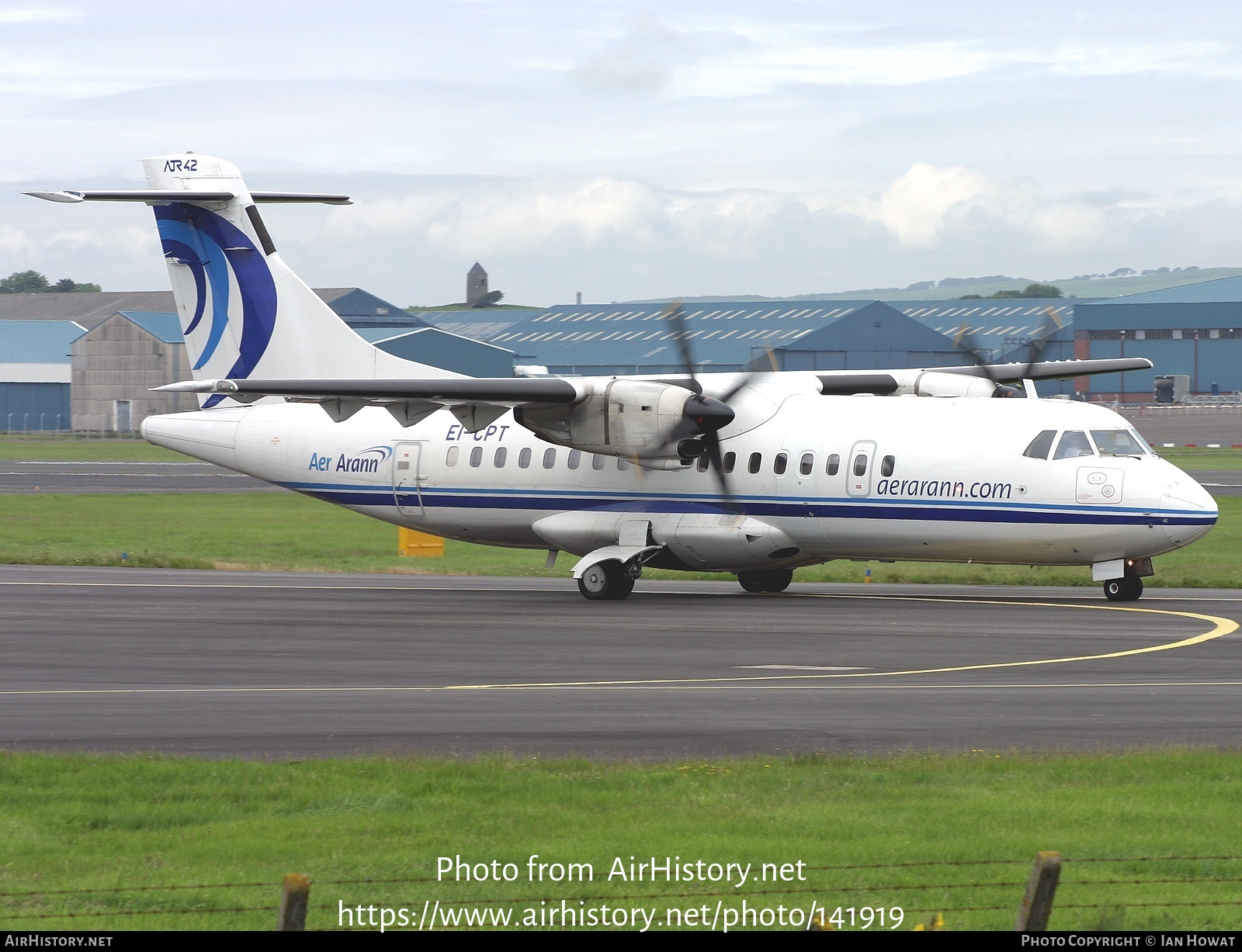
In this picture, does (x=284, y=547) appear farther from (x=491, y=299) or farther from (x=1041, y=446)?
(x=491, y=299)

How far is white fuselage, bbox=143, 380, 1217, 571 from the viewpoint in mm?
23219

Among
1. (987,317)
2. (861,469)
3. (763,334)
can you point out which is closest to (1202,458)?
(763,334)

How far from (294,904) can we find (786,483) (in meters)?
19.8

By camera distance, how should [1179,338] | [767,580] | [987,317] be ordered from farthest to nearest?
[1179,338], [987,317], [767,580]

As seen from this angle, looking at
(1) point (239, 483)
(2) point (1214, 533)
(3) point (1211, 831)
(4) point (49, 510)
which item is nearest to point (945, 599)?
(3) point (1211, 831)

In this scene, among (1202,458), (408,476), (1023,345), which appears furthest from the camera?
(1202,458)

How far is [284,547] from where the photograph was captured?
3931 cm

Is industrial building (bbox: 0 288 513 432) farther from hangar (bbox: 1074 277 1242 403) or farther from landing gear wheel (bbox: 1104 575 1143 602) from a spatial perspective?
landing gear wheel (bbox: 1104 575 1143 602)

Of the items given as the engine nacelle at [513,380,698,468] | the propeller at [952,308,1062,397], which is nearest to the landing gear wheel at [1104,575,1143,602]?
the propeller at [952,308,1062,397]

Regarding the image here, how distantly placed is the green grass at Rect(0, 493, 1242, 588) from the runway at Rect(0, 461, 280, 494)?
13.2 ft

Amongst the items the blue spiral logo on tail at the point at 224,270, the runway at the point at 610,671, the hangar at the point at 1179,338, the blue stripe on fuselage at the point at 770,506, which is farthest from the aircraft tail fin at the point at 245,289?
the hangar at the point at 1179,338

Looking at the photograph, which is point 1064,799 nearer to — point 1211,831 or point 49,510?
point 1211,831
